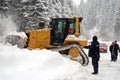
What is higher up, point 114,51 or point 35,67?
point 35,67

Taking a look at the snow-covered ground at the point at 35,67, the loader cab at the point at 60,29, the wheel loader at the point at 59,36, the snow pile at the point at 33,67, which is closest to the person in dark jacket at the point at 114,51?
the wheel loader at the point at 59,36

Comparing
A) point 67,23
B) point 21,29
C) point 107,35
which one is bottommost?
point 107,35

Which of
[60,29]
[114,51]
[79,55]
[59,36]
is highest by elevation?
[60,29]

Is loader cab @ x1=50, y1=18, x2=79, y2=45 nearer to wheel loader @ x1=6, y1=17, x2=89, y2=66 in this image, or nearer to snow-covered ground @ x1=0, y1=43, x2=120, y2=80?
wheel loader @ x1=6, y1=17, x2=89, y2=66

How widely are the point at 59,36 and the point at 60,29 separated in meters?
0.46

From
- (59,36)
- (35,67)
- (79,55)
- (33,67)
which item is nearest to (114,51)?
(59,36)

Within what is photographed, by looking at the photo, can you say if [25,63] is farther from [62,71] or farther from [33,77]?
[62,71]

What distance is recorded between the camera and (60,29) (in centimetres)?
2203

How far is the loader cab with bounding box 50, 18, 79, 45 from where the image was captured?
855 inches

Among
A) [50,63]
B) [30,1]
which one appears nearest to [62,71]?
[50,63]

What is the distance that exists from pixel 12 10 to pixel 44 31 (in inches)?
1155

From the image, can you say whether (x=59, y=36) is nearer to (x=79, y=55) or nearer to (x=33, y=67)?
(x=79, y=55)

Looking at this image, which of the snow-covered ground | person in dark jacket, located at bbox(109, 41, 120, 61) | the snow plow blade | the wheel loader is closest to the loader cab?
the wheel loader

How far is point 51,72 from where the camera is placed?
12258 millimetres
